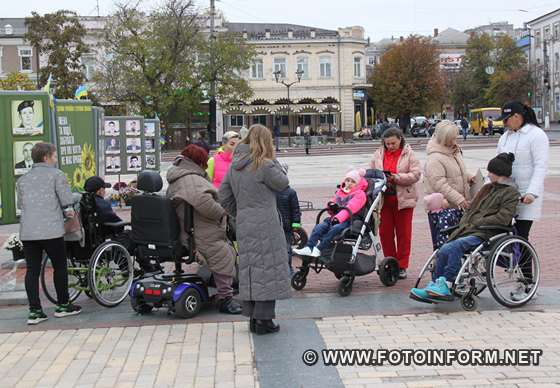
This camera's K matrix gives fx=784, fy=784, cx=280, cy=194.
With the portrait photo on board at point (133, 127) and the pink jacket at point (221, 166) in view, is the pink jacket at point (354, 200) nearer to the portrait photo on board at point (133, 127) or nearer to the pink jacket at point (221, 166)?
the pink jacket at point (221, 166)

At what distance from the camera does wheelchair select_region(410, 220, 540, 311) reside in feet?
23.0

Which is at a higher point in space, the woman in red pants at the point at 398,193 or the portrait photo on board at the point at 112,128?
the portrait photo on board at the point at 112,128

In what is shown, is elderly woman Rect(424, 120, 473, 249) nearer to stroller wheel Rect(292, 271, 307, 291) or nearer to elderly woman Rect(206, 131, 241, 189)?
stroller wheel Rect(292, 271, 307, 291)

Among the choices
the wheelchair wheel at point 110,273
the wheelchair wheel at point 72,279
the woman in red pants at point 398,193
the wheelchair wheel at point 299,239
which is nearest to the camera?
the wheelchair wheel at point 110,273

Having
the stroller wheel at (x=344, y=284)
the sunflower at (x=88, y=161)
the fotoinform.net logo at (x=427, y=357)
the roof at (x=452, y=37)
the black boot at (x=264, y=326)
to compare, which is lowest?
the fotoinform.net logo at (x=427, y=357)

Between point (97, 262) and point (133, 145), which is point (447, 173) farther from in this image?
point (133, 145)

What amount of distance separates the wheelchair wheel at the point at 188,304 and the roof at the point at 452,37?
376 feet

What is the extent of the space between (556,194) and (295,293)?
10.5m

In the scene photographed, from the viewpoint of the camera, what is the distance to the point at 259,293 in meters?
6.42

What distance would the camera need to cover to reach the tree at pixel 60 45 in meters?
52.4

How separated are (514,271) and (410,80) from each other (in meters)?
64.5

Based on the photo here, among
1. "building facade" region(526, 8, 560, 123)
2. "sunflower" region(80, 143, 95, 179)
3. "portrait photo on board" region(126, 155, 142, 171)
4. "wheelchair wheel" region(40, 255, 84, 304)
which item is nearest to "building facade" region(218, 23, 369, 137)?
"building facade" region(526, 8, 560, 123)

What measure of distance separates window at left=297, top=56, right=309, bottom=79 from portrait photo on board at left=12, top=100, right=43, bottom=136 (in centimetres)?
6067

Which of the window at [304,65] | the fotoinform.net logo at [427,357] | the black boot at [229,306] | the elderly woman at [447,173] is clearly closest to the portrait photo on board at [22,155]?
the black boot at [229,306]
